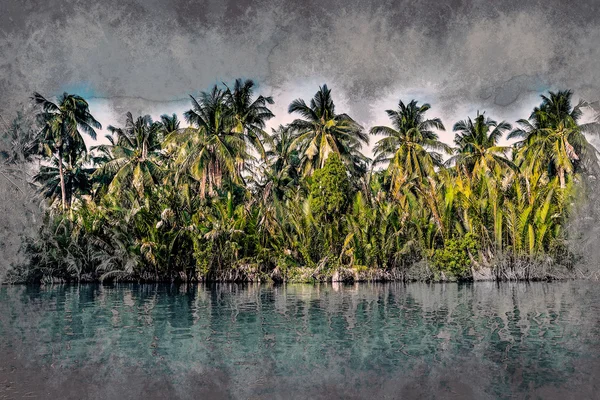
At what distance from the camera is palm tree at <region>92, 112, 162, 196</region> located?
113 feet

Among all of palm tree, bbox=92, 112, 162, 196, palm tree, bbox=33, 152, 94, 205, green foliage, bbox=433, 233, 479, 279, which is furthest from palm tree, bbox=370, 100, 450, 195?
palm tree, bbox=33, 152, 94, 205

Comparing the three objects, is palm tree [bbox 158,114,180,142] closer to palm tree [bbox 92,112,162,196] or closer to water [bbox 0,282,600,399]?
palm tree [bbox 92,112,162,196]

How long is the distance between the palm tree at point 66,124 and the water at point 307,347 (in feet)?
63.9

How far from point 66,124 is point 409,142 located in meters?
20.7

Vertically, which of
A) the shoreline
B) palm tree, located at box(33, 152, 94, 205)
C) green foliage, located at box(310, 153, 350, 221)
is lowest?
the shoreline

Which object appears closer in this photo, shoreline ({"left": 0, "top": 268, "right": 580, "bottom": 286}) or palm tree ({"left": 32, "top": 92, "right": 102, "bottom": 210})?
shoreline ({"left": 0, "top": 268, "right": 580, "bottom": 286})

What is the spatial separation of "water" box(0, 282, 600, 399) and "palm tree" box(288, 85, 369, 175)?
15.7 m

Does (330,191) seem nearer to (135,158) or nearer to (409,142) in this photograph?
(409,142)

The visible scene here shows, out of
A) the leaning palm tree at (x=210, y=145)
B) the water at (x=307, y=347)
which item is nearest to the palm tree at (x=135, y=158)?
the leaning palm tree at (x=210, y=145)

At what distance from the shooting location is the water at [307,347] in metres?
7.54

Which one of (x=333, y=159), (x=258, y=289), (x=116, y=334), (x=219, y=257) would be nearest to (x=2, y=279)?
(x=219, y=257)

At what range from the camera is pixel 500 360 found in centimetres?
898

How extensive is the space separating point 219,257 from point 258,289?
4.18 meters

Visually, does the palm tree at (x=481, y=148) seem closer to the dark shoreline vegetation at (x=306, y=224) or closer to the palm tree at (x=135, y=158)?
the dark shoreline vegetation at (x=306, y=224)
